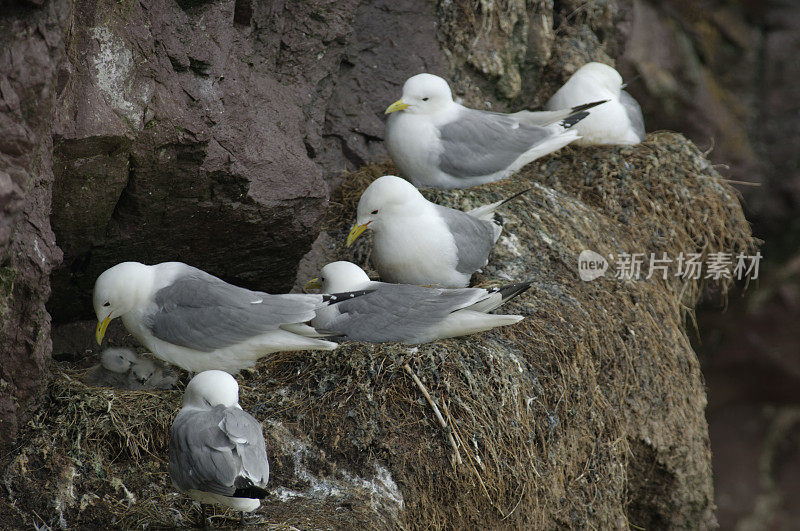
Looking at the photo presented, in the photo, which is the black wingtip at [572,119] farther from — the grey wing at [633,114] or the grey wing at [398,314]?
the grey wing at [398,314]

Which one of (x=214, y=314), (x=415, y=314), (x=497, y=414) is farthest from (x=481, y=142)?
(x=214, y=314)

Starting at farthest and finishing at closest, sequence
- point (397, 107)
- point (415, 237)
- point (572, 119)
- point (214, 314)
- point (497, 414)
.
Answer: point (572, 119)
point (397, 107)
point (415, 237)
point (497, 414)
point (214, 314)

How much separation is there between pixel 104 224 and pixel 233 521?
1.24 meters

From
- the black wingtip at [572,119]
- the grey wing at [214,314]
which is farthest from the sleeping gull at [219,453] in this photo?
the black wingtip at [572,119]

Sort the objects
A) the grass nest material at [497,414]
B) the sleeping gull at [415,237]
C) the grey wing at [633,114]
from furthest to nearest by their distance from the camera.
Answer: the grey wing at [633,114]
the sleeping gull at [415,237]
the grass nest material at [497,414]

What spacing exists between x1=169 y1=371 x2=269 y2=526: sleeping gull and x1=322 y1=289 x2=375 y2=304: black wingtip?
0.65 m

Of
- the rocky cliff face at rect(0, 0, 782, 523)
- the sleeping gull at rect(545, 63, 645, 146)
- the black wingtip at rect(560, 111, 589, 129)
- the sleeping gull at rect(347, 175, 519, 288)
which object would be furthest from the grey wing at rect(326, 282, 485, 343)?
the sleeping gull at rect(545, 63, 645, 146)

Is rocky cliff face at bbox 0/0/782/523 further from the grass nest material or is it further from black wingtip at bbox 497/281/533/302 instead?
black wingtip at bbox 497/281/533/302

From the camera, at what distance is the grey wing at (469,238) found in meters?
3.88

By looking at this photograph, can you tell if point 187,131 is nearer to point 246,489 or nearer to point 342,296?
point 342,296

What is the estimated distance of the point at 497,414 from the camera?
3.32m

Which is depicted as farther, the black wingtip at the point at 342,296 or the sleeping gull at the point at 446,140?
the sleeping gull at the point at 446,140

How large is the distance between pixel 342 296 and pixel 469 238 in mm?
794

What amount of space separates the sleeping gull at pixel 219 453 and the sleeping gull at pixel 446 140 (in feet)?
6.62
